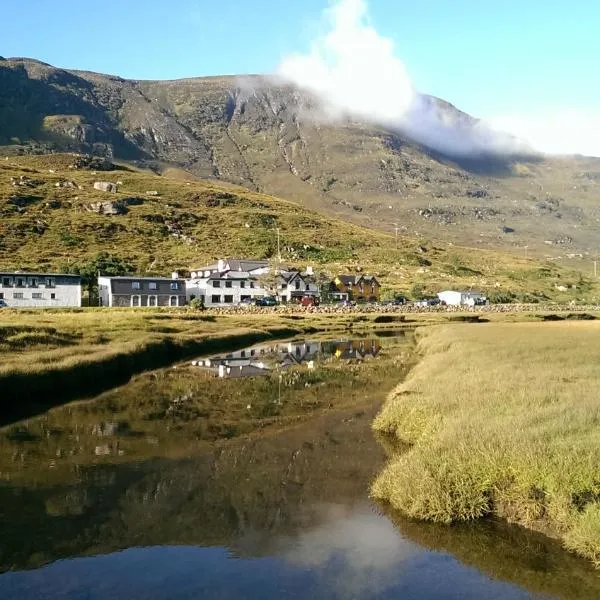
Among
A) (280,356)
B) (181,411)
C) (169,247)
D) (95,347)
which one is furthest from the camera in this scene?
(169,247)

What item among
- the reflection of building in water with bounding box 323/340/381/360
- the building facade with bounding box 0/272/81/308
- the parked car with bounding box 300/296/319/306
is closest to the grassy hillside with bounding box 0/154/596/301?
the parked car with bounding box 300/296/319/306

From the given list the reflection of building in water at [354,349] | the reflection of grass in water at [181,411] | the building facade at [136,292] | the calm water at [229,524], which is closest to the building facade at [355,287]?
the building facade at [136,292]

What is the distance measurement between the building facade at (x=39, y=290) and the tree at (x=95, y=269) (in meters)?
7.04

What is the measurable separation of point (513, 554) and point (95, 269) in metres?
119

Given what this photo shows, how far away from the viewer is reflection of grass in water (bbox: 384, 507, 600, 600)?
13.0 m

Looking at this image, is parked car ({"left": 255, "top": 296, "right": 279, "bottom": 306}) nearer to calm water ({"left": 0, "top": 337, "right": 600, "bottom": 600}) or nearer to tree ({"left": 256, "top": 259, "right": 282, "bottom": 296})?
tree ({"left": 256, "top": 259, "right": 282, "bottom": 296})

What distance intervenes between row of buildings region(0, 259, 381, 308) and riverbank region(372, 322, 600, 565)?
284 feet

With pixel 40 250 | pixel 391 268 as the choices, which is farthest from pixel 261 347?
pixel 391 268

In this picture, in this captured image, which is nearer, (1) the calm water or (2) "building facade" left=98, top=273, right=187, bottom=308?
(1) the calm water

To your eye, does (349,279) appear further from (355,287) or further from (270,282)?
(270,282)

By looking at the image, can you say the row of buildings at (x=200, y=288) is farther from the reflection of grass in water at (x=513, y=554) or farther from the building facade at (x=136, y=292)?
the reflection of grass in water at (x=513, y=554)

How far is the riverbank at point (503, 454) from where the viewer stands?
582 inches

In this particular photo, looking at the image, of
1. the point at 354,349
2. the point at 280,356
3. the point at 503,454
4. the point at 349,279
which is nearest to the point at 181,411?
the point at 503,454

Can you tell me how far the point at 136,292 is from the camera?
113500mm
